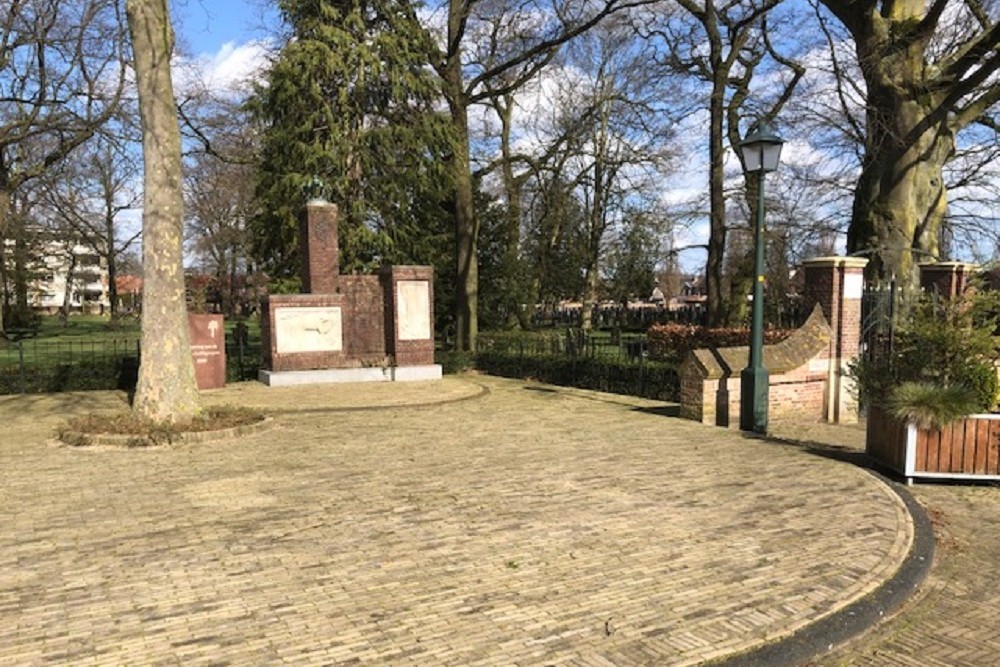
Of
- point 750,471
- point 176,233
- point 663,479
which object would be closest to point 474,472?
point 663,479

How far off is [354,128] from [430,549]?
715 inches

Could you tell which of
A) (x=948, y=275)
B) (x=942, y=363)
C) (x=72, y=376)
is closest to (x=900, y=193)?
(x=948, y=275)

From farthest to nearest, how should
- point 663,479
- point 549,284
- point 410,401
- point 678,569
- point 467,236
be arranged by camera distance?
→ point 549,284, point 467,236, point 410,401, point 663,479, point 678,569

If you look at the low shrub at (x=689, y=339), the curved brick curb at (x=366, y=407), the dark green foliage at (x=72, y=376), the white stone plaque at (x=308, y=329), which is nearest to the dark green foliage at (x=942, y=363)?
the curved brick curb at (x=366, y=407)

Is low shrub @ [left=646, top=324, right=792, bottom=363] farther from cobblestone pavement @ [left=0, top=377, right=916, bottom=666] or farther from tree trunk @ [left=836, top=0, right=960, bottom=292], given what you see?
cobblestone pavement @ [left=0, top=377, right=916, bottom=666]

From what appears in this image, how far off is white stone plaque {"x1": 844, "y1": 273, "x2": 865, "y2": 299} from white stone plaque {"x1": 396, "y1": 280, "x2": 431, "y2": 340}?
9947 millimetres

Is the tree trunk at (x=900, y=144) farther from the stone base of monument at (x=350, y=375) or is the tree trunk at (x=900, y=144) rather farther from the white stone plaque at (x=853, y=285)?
the stone base of monument at (x=350, y=375)

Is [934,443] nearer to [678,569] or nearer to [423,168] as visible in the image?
[678,569]

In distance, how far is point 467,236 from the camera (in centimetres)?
2211

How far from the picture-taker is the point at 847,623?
3.99 meters

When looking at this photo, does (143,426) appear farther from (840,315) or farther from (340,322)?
(840,315)

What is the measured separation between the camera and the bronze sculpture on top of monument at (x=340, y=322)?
55.2 ft

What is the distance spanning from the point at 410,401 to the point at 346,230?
350 inches

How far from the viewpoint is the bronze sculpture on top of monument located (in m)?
16.8
